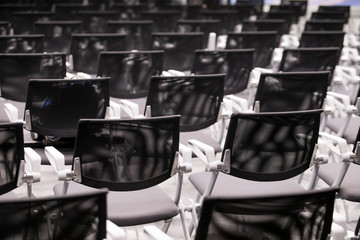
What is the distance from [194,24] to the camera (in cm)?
814

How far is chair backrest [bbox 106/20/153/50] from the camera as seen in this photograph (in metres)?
7.73

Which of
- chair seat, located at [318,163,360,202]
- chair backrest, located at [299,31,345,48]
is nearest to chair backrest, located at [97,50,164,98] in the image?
chair seat, located at [318,163,360,202]

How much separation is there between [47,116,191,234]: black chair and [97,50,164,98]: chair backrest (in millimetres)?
1946

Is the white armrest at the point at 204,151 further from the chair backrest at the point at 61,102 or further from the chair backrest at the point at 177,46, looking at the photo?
the chair backrest at the point at 177,46

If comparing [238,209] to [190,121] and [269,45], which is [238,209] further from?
[269,45]

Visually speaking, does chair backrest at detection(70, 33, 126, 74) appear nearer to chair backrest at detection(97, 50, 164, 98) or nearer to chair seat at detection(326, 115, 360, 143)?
chair backrest at detection(97, 50, 164, 98)

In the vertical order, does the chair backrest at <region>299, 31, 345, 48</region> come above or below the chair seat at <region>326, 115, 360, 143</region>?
above

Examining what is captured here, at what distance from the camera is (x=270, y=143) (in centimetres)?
329

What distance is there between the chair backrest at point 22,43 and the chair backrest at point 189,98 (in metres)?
2.30

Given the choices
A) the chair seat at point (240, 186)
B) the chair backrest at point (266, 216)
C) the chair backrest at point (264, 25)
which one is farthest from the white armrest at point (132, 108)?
the chair backrest at point (264, 25)

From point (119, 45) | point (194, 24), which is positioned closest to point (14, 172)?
point (119, 45)

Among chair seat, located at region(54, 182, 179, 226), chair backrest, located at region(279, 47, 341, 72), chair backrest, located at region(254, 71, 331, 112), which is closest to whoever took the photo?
chair seat, located at region(54, 182, 179, 226)

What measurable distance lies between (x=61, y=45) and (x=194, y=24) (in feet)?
6.13

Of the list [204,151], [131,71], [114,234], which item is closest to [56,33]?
[131,71]
